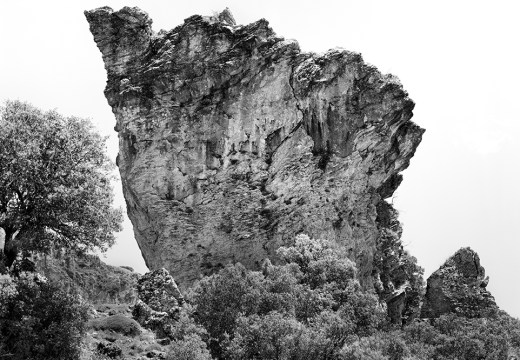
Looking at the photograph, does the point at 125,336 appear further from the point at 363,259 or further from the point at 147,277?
the point at 363,259

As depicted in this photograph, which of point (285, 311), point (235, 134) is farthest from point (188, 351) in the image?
point (235, 134)

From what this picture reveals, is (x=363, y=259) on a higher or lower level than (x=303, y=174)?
lower

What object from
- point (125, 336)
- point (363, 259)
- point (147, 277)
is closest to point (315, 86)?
point (363, 259)

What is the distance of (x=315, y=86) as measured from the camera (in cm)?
7319

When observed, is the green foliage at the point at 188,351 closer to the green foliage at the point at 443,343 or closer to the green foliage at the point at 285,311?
the green foliage at the point at 285,311

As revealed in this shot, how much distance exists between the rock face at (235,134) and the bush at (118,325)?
24.8 metres

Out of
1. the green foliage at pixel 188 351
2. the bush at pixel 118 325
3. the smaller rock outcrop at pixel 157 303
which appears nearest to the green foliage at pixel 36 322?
the green foliage at pixel 188 351

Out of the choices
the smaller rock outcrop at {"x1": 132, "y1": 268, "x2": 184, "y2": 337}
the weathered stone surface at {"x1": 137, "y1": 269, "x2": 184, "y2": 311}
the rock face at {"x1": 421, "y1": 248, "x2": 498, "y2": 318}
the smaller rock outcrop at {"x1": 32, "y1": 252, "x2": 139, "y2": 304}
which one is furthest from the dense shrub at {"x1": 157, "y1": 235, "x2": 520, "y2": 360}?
the smaller rock outcrop at {"x1": 32, "y1": 252, "x2": 139, "y2": 304}

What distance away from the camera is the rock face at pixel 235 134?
235ft

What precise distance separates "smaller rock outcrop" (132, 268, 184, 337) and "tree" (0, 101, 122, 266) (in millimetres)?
14731

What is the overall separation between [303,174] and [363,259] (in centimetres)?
1357

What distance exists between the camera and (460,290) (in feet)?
259

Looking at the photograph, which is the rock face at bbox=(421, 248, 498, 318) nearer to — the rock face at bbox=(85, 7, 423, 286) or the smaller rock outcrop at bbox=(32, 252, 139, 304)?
the rock face at bbox=(85, 7, 423, 286)

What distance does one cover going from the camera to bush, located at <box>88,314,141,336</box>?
44625mm
